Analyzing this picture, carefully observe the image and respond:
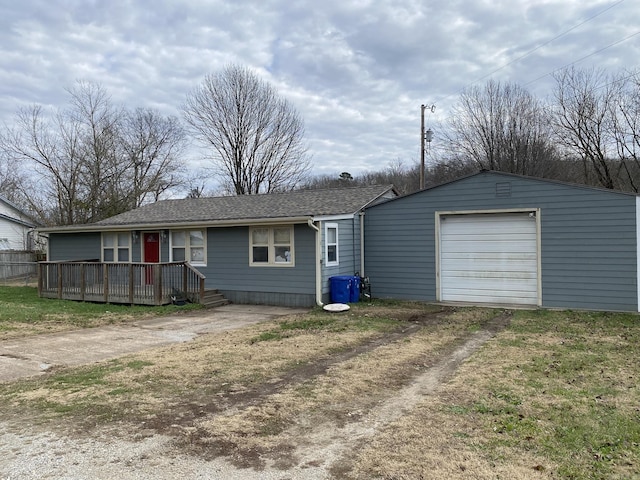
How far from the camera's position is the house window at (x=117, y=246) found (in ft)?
51.8

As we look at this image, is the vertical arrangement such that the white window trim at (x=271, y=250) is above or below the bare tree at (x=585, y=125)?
below

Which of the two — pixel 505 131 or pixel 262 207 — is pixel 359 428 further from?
pixel 505 131

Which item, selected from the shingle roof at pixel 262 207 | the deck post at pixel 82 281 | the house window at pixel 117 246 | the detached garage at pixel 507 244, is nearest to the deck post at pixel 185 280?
the shingle roof at pixel 262 207

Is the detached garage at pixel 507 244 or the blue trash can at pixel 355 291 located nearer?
the detached garage at pixel 507 244

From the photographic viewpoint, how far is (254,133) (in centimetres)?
3028

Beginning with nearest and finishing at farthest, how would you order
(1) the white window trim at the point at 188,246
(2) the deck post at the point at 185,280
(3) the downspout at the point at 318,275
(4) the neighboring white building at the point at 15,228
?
1. (3) the downspout at the point at 318,275
2. (2) the deck post at the point at 185,280
3. (1) the white window trim at the point at 188,246
4. (4) the neighboring white building at the point at 15,228

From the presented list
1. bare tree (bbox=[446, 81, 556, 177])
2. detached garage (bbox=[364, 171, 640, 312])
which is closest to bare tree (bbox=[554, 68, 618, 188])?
bare tree (bbox=[446, 81, 556, 177])

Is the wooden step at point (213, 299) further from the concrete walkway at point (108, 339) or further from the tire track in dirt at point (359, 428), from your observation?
the tire track in dirt at point (359, 428)

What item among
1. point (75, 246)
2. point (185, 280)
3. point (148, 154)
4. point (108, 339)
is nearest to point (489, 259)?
point (185, 280)

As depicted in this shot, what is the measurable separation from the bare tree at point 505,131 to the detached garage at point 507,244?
45.6ft

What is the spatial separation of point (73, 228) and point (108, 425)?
1363cm

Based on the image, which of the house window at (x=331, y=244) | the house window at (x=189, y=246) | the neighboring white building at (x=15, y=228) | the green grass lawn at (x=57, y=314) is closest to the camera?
the green grass lawn at (x=57, y=314)

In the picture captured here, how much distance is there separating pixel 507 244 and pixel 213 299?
8084mm

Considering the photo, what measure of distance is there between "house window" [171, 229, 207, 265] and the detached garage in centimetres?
498
